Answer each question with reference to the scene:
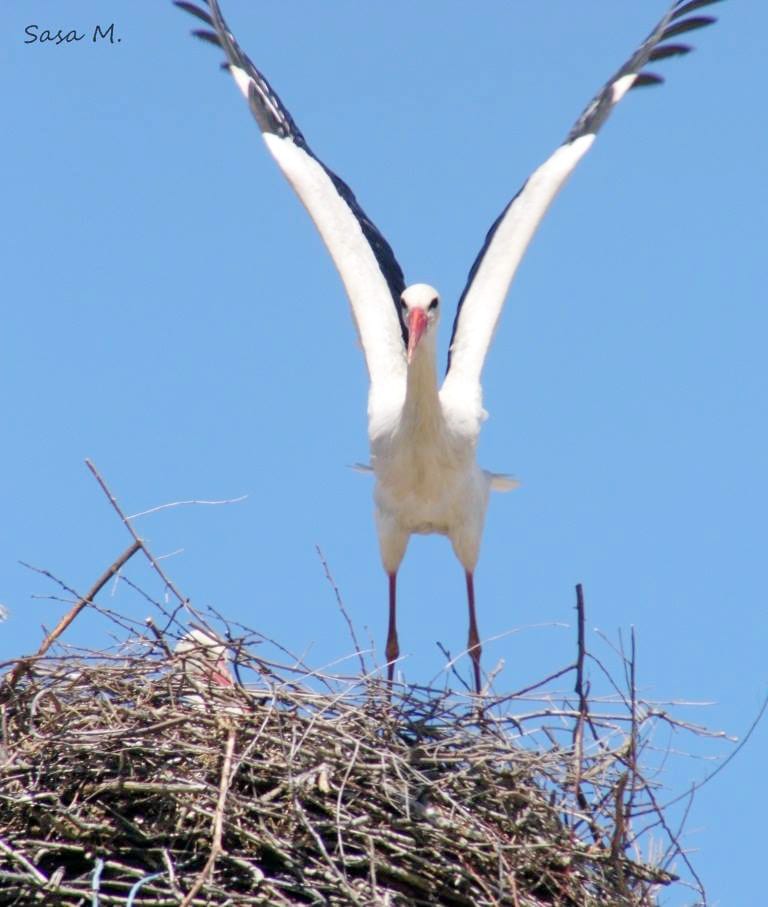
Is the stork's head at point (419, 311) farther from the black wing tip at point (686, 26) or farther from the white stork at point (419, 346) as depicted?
the black wing tip at point (686, 26)

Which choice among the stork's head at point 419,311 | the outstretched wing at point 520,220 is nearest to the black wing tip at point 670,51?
the outstretched wing at point 520,220

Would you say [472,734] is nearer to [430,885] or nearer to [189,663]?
[430,885]

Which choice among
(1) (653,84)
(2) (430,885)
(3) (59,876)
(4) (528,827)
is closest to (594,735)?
(4) (528,827)

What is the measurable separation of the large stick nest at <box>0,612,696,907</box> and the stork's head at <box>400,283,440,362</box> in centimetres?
181

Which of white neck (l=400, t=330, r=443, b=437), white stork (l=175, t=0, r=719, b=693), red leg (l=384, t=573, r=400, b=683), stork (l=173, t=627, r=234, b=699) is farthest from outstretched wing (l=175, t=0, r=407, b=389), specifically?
stork (l=173, t=627, r=234, b=699)

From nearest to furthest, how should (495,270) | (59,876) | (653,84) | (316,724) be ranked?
(59,876) < (316,724) < (495,270) < (653,84)

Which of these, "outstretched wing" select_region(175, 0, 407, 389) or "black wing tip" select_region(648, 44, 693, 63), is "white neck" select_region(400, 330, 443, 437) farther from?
"black wing tip" select_region(648, 44, 693, 63)

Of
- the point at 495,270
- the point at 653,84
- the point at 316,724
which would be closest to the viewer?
the point at 316,724

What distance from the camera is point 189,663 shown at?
5.70 metres

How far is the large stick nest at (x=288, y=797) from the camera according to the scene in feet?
17.1

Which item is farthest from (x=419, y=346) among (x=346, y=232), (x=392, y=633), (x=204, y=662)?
(x=204, y=662)

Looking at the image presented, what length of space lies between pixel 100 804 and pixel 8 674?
55 centimetres

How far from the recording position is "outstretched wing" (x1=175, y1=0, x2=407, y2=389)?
25.4 ft

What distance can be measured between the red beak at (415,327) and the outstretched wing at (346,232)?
1.55ft
